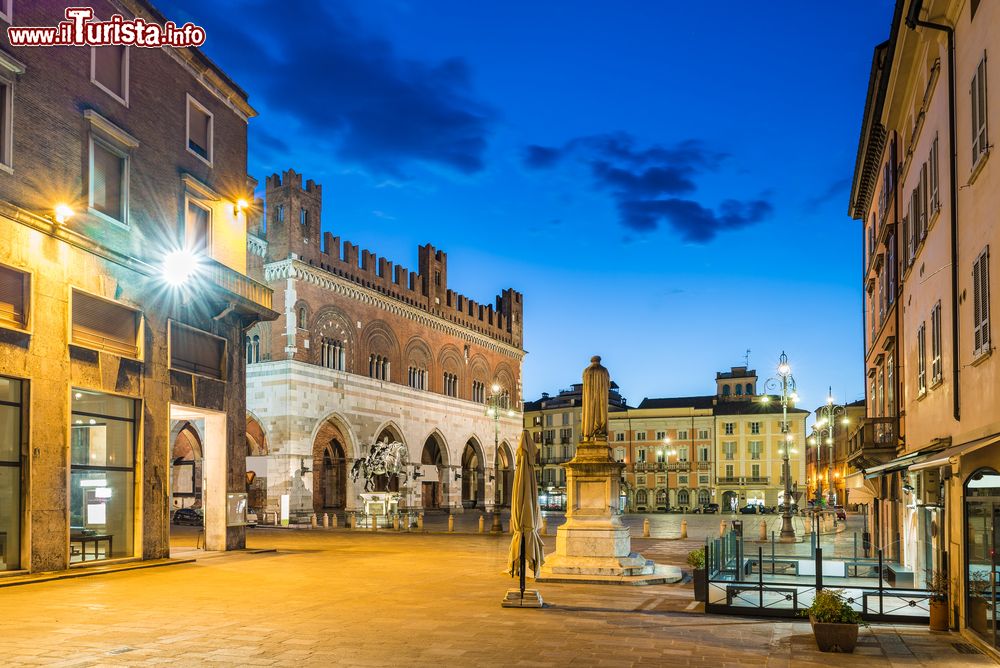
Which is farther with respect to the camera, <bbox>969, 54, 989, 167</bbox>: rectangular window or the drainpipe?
the drainpipe

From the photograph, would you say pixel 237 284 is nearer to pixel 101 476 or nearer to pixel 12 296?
pixel 101 476

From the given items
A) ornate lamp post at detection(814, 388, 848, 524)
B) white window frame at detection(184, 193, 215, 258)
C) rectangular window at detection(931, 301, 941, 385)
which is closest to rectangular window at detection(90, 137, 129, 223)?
white window frame at detection(184, 193, 215, 258)

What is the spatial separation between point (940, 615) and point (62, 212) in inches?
620

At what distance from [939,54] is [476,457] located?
5297 cm

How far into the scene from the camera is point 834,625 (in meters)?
10.3

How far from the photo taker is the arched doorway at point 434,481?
58375 mm

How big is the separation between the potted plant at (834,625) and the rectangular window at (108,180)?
1546cm

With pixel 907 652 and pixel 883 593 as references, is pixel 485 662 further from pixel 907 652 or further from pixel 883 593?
pixel 883 593

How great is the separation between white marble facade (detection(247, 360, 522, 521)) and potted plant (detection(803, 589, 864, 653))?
36117 mm

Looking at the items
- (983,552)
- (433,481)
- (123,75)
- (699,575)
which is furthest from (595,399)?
(433,481)

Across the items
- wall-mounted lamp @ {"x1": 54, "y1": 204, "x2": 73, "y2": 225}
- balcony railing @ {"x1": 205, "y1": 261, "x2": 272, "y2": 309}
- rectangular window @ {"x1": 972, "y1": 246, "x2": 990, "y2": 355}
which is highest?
wall-mounted lamp @ {"x1": 54, "y1": 204, "x2": 73, "y2": 225}

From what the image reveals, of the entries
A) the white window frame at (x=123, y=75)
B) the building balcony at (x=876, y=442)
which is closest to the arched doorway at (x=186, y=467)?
the white window frame at (x=123, y=75)

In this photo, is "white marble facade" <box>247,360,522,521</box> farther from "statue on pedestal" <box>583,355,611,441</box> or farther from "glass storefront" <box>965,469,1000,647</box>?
"glass storefront" <box>965,469,1000,647</box>

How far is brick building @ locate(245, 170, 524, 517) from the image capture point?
149 feet
